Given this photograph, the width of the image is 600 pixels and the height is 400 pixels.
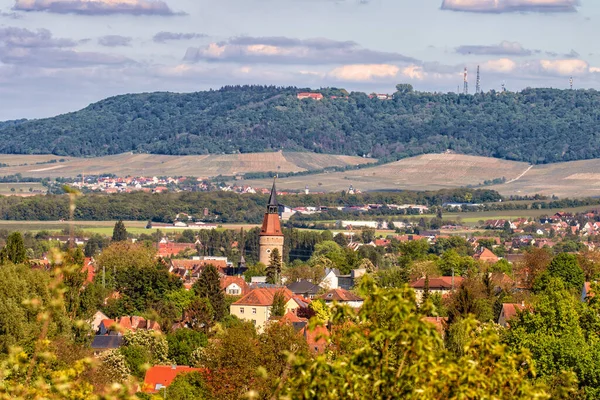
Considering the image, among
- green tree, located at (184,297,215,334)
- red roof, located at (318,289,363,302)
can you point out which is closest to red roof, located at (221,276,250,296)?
red roof, located at (318,289,363,302)

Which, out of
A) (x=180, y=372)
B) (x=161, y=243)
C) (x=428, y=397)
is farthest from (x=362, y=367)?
(x=161, y=243)

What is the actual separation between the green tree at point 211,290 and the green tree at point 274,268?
25.1 m

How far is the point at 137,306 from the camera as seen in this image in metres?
81.9

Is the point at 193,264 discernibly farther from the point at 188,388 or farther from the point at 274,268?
the point at 188,388

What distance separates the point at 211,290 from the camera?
79.9 m

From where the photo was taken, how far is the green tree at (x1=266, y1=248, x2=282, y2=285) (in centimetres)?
10931

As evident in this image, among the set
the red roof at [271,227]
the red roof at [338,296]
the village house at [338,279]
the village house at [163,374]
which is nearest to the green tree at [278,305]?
the red roof at [338,296]

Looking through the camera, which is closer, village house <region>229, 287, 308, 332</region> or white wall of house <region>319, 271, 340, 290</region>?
village house <region>229, 287, 308, 332</region>

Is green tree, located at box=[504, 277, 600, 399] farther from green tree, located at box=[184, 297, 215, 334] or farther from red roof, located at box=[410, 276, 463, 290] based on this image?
red roof, located at box=[410, 276, 463, 290]

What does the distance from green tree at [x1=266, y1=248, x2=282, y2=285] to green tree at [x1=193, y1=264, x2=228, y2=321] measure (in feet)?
82.3

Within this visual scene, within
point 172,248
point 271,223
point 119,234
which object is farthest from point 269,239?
point 172,248

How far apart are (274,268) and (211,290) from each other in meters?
33.0

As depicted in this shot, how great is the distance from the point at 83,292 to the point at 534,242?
121m

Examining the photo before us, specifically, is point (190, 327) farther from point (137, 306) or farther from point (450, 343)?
point (450, 343)
